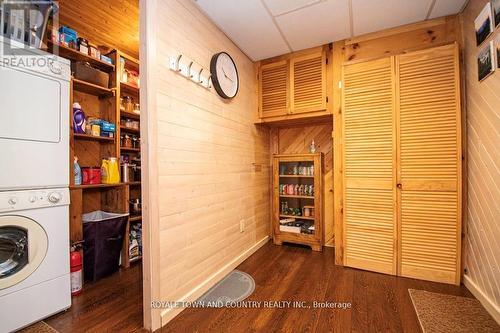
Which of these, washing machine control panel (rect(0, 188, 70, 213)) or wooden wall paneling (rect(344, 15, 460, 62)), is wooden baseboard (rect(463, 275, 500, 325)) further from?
washing machine control panel (rect(0, 188, 70, 213))

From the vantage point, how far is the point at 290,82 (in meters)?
2.59

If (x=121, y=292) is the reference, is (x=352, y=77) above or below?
above

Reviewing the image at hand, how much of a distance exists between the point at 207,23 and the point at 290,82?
109 cm

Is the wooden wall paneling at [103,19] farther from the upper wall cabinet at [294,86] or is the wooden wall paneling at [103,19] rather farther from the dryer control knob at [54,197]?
the dryer control knob at [54,197]

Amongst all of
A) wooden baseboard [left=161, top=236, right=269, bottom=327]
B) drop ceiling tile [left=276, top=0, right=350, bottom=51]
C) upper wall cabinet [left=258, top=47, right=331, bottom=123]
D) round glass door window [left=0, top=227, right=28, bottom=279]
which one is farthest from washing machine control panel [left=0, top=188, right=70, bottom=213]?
drop ceiling tile [left=276, top=0, right=350, bottom=51]

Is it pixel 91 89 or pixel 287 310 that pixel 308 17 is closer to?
pixel 91 89

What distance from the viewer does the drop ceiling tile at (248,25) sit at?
1.80 m

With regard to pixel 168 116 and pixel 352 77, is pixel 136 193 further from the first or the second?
pixel 352 77

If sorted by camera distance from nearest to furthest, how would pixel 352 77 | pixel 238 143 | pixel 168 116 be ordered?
pixel 168 116, pixel 352 77, pixel 238 143

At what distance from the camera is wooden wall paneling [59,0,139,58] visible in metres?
1.89

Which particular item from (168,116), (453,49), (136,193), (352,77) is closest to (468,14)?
(453,49)

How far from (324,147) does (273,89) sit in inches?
38.6

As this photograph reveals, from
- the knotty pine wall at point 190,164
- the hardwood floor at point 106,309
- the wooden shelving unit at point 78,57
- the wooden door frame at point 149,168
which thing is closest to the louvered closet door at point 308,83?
the knotty pine wall at point 190,164

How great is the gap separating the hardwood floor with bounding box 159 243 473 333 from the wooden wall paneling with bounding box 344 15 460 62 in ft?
6.65
